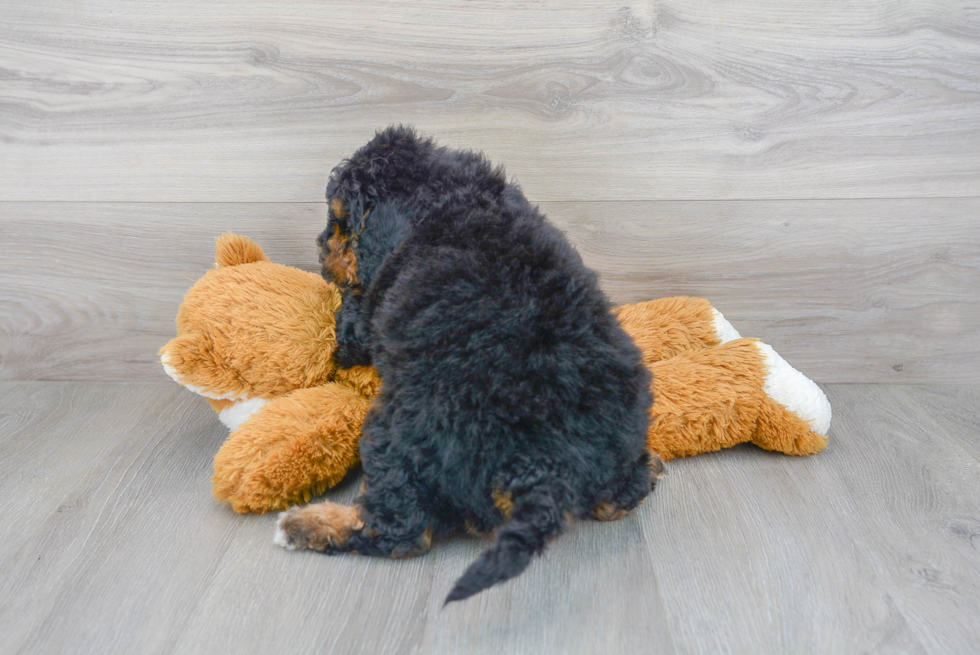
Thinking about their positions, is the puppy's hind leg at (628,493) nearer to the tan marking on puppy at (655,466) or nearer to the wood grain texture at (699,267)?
the tan marking on puppy at (655,466)

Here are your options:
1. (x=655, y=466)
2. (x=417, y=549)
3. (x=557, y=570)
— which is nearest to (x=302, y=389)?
(x=417, y=549)

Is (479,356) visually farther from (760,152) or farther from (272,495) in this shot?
(760,152)

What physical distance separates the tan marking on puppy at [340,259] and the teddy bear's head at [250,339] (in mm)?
142

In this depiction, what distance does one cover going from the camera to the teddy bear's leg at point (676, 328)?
1.47 metres

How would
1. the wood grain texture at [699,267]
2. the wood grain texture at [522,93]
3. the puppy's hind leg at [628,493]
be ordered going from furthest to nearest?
the wood grain texture at [699,267] → the wood grain texture at [522,93] → the puppy's hind leg at [628,493]

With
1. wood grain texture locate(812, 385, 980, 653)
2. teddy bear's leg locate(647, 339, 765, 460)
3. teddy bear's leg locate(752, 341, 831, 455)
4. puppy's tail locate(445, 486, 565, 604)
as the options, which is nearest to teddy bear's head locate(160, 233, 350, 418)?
puppy's tail locate(445, 486, 565, 604)

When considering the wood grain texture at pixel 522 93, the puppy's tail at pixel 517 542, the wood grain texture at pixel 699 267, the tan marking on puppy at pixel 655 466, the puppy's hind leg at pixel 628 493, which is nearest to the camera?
the puppy's tail at pixel 517 542

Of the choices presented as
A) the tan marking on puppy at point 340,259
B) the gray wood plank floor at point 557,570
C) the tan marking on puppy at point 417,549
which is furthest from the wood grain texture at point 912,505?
the tan marking on puppy at point 340,259

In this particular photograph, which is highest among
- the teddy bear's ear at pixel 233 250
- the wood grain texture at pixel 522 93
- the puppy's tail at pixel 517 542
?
the wood grain texture at pixel 522 93

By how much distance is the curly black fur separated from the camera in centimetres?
98

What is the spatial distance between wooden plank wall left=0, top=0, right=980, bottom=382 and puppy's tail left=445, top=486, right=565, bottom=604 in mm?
812

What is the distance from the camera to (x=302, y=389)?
1257 mm

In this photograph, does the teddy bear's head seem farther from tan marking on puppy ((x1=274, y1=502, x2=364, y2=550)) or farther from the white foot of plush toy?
the white foot of plush toy

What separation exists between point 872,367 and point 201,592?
63.8 inches
